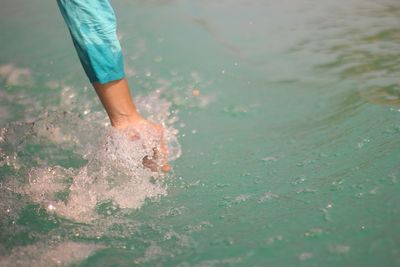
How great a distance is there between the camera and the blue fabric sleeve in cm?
176

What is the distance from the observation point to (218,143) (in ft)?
8.46

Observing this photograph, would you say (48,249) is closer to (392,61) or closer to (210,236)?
(210,236)

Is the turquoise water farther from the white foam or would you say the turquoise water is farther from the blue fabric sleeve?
the blue fabric sleeve

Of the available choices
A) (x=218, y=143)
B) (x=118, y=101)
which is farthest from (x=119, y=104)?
(x=218, y=143)

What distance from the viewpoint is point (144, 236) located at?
1924 millimetres

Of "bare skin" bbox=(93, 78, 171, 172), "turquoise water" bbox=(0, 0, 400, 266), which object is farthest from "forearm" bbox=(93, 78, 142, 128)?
"turquoise water" bbox=(0, 0, 400, 266)

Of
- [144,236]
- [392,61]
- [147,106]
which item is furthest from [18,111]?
[392,61]

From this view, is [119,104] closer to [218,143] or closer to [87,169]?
[87,169]

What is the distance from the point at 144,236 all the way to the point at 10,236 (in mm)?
633

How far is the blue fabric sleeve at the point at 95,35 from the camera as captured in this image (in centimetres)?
176

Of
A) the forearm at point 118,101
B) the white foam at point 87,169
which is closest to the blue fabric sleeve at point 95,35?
the forearm at point 118,101

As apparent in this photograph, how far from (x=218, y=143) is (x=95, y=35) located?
3.50 ft

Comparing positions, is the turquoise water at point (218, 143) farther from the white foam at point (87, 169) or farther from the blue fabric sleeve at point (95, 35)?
the blue fabric sleeve at point (95, 35)

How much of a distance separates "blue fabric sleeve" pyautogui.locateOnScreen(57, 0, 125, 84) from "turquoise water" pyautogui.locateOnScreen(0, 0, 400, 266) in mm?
418
